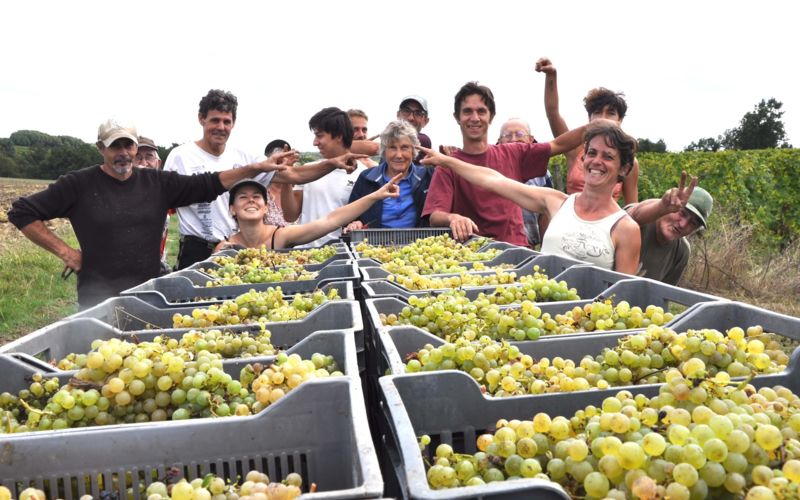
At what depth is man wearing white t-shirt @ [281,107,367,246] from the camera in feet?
16.2

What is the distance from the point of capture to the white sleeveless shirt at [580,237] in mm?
2885

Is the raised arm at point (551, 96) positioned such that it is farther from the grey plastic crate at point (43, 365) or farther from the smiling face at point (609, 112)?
the grey plastic crate at point (43, 365)

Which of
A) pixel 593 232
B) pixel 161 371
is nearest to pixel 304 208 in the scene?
pixel 593 232

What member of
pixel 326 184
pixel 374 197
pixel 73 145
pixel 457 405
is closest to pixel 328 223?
pixel 374 197

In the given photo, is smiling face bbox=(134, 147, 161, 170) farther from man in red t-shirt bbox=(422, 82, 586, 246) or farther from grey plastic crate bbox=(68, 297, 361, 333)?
grey plastic crate bbox=(68, 297, 361, 333)

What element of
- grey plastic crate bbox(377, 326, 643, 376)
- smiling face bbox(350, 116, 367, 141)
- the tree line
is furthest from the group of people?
the tree line

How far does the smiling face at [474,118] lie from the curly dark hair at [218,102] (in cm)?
197

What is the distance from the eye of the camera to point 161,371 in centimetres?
133

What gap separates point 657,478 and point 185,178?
3675 mm

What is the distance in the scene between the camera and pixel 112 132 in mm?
3482

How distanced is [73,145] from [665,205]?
46.3m

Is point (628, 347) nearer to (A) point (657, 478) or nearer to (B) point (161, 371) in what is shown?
(A) point (657, 478)

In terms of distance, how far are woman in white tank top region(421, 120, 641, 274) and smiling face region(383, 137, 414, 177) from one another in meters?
1.66

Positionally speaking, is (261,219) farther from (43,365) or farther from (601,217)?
(43,365)
